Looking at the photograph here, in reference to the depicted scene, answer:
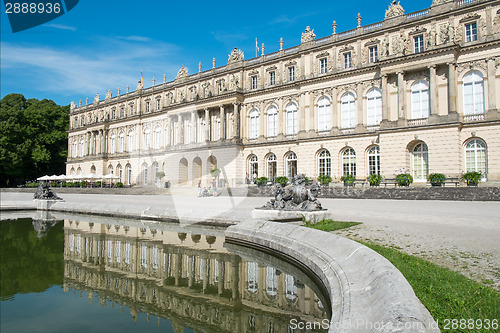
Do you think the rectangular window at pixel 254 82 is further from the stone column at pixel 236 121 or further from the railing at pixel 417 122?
the railing at pixel 417 122

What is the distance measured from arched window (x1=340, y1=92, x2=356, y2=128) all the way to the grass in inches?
1131

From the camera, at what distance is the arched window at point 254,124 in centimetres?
4028

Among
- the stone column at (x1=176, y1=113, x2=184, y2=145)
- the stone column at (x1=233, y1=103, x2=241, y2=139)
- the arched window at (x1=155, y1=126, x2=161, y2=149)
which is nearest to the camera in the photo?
the stone column at (x1=233, y1=103, x2=241, y2=139)

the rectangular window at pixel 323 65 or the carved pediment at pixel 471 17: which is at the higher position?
the carved pediment at pixel 471 17

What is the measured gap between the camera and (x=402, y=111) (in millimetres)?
28984

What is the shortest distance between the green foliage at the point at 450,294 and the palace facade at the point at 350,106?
2416cm

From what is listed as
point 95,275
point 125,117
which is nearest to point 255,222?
point 95,275

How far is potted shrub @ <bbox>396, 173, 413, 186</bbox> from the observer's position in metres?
26.1

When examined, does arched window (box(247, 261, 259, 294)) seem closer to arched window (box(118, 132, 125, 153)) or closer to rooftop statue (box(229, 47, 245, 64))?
rooftop statue (box(229, 47, 245, 64))

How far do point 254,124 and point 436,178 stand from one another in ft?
67.8

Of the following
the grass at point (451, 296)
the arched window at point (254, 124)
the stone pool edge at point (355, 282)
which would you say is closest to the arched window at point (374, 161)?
the arched window at point (254, 124)

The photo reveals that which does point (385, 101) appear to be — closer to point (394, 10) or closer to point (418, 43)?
point (418, 43)

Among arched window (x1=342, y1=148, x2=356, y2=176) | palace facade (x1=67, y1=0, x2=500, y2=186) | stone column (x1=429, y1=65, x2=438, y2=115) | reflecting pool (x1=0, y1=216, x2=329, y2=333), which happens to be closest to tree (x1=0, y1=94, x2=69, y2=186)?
palace facade (x1=67, y1=0, x2=500, y2=186)

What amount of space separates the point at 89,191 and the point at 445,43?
39025 mm
